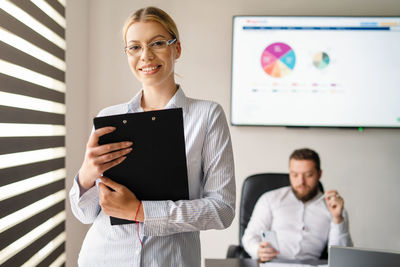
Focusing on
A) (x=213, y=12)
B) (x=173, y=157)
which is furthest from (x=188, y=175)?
(x=213, y=12)

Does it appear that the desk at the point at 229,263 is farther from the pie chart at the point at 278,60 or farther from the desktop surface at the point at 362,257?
the pie chart at the point at 278,60

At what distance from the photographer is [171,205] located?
3.00 ft

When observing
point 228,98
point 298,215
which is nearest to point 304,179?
point 298,215

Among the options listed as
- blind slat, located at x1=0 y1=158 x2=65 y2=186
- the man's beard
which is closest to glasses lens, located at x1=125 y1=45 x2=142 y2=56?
blind slat, located at x1=0 y1=158 x2=65 y2=186

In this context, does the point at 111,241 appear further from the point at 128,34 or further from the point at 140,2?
the point at 140,2

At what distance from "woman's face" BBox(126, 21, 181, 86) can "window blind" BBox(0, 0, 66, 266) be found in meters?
0.71

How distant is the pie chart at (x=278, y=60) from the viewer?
8.70 feet

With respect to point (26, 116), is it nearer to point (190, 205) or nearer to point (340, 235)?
point (190, 205)

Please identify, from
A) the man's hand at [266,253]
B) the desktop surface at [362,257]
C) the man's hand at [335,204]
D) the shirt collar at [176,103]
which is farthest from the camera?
the man's hand at [335,204]

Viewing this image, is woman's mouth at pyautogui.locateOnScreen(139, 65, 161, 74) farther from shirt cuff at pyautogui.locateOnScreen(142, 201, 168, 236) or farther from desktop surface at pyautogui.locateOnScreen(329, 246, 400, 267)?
desktop surface at pyautogui.locateOnScreen(329, 246, 400, 267)

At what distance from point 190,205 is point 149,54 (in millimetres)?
459

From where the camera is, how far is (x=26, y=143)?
162 centimetres

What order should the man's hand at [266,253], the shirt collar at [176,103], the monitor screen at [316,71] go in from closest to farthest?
the shirt collar at [176,103], the man's hand at [266,253], the monitor screen at [316,71]

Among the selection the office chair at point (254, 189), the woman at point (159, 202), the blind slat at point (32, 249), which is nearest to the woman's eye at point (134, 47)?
the woman at point (159, 202)
